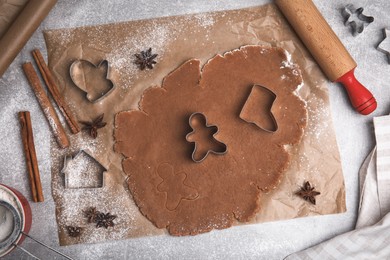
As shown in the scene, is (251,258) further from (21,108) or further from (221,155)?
(21,108)

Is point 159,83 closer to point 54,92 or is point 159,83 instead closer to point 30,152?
point 54,92

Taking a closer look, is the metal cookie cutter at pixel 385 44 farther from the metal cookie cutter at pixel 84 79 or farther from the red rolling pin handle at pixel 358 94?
the metal cookie cutter at pixel 84 79

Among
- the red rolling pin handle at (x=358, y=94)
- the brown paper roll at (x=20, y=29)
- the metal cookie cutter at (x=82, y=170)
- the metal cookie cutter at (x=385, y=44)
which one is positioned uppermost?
the brown paper roll at (x=20, y=29)

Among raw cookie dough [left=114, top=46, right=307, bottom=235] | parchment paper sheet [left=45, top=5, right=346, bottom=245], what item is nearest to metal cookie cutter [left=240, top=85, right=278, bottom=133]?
raw cookie dough [left=114, top=46, right=307, bottom=235]

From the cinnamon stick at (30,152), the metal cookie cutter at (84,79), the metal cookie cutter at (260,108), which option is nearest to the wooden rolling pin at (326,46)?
the metal cookie cutter at (260,108)

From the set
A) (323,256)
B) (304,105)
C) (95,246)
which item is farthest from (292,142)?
(95,246)

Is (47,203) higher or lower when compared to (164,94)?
lower

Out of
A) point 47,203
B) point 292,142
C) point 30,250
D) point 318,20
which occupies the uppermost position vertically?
point 318,20
